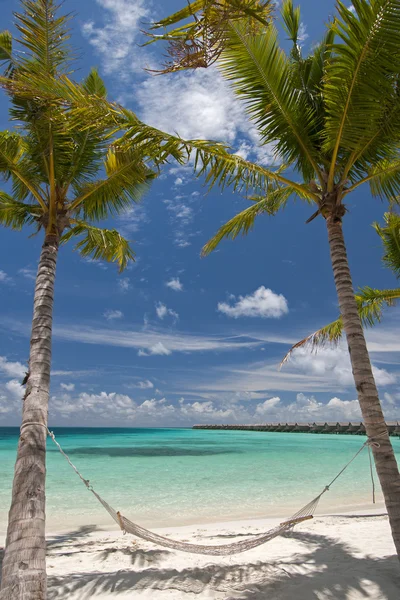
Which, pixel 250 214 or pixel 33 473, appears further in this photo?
pixel 250 214

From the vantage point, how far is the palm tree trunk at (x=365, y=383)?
11.5 feet

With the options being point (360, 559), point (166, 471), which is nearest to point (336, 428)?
point (166, 471)

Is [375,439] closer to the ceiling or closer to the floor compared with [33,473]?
closer to the ceiling

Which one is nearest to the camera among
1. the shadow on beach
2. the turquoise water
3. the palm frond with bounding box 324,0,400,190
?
the palm frond with bounding box 324,0,400,190

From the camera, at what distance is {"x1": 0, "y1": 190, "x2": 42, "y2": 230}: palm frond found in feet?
17.1

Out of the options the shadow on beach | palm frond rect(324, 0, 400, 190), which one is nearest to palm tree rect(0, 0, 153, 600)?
the shadow on beach

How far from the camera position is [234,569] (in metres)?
4.28

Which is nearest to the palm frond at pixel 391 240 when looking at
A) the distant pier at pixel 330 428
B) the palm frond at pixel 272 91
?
the palm frond at pixel 272 91

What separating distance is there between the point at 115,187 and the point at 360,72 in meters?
3.21

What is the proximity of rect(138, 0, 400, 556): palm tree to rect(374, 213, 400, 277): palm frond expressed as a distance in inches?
153

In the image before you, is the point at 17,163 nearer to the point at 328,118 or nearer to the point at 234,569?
the point at 328,118

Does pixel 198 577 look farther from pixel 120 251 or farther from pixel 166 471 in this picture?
pixel 166 471

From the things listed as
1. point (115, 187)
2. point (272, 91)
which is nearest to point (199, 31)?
point (272, 91)

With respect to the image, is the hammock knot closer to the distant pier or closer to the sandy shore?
the sandy shore
